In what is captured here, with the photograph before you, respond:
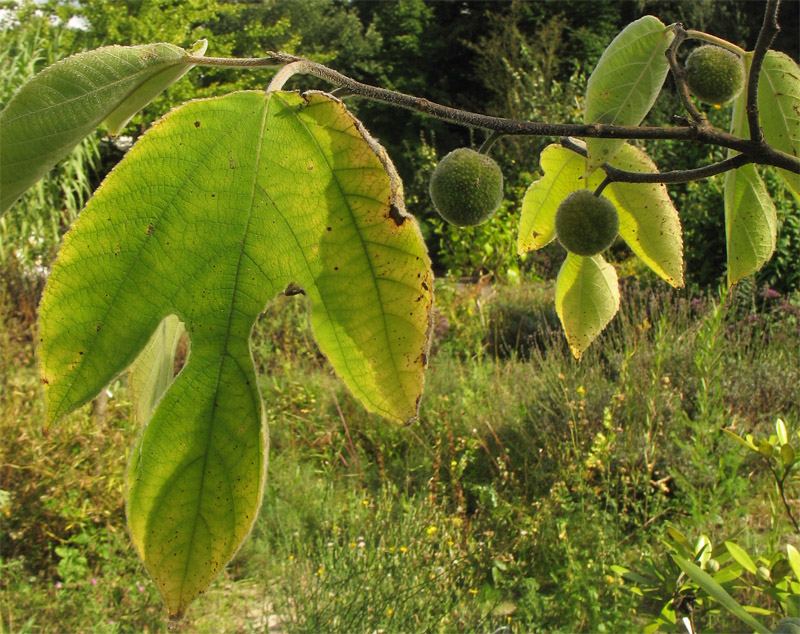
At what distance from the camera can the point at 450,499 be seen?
4.24 metres

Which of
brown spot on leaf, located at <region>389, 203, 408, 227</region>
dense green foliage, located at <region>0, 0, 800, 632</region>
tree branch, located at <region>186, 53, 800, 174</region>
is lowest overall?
dense green foliage, located at <region>0, 0, 800, 632</region>

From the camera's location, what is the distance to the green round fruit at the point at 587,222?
867 millimetres

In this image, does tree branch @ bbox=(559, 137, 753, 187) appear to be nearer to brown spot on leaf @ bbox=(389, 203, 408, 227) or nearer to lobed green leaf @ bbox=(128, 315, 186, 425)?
brown spot on leaf @ bbox=(389, 203, 408, 227)

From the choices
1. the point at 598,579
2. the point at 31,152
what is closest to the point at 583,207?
the point at 31,152

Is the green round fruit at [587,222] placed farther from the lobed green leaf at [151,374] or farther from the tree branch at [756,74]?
the lobed green leaf at [151,374]

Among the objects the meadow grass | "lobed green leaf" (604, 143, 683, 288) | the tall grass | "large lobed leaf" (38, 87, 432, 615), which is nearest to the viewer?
"large lobed leaf" (38, 87, 432, 615)

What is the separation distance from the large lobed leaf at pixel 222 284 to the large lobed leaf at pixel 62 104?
6 centimetres

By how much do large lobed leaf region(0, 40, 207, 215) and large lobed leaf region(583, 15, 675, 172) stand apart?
432 millimetres

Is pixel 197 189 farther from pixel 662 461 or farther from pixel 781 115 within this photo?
pixel 662 461

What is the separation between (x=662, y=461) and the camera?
4242mm

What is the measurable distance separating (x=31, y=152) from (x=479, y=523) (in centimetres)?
356

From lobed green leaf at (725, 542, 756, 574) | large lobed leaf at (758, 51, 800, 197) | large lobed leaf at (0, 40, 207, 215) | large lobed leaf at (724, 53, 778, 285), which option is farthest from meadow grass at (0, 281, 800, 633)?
large lobed leaf at (0, 40, 207, 215)

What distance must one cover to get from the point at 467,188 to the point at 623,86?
203 mm

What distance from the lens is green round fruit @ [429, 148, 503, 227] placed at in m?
0.81
